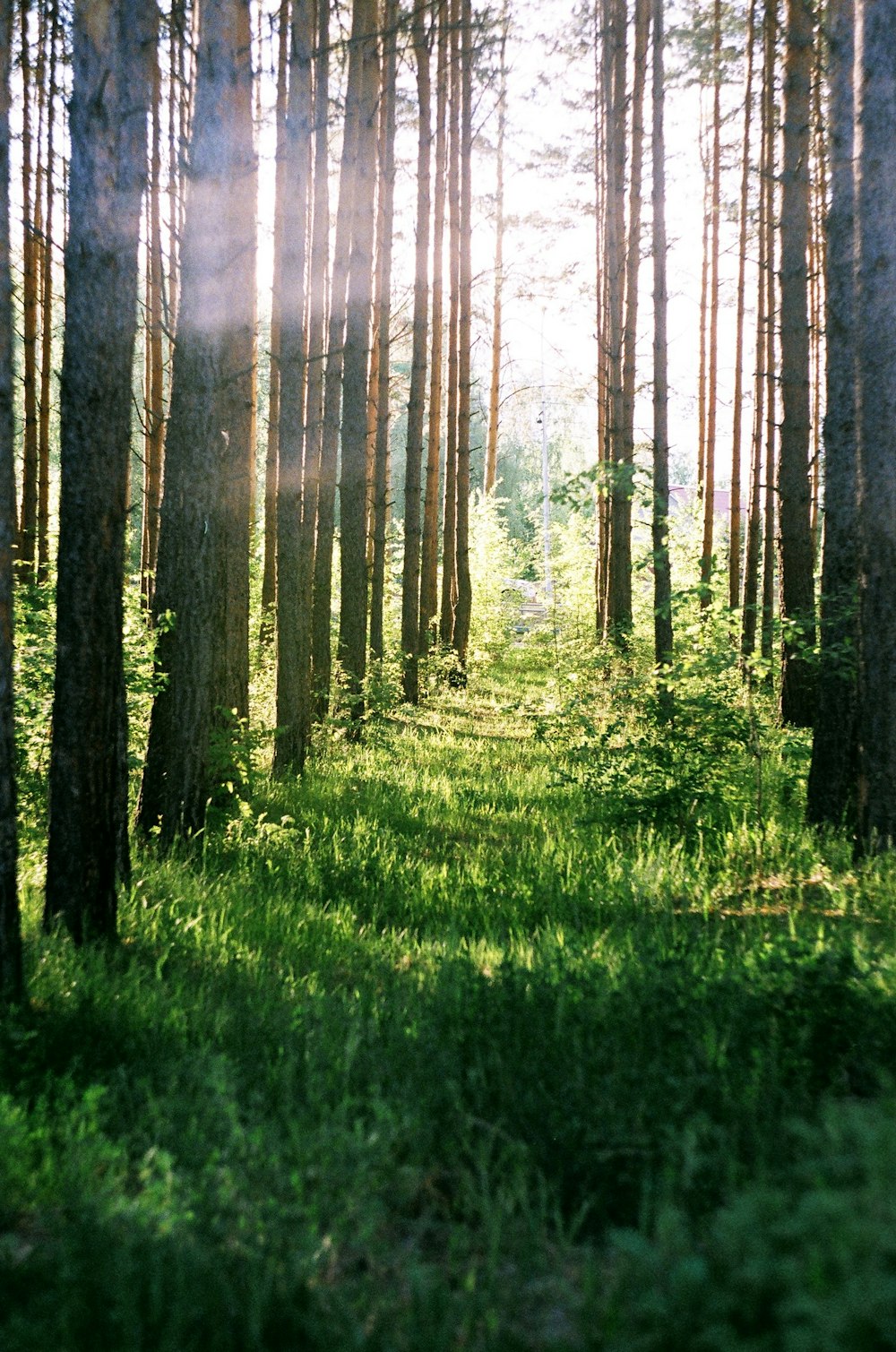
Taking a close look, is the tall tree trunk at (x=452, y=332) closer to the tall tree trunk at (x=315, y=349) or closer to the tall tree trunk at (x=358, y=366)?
the tall tree trunk at (x=358, y=366)

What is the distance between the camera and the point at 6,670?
4.00 metres

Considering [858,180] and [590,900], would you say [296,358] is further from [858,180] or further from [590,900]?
[590,900]

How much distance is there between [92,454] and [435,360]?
54.0 ft

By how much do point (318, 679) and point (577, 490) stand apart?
22.2 ft

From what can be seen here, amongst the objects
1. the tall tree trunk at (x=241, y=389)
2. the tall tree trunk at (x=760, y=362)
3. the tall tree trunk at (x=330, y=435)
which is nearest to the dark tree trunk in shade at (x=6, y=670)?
the tall tree trunk at (x=241, y=389)

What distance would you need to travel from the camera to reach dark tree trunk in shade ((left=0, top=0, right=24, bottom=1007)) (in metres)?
3.97

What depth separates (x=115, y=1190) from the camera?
2.66 meters

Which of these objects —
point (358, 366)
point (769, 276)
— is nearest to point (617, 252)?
point (769, 276)

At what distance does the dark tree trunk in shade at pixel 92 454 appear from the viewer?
4707 millimetres

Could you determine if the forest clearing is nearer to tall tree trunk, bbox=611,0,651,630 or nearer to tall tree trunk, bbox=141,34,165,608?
tall tree trunk, bbox=611,0,651,630

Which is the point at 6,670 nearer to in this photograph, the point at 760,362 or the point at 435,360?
the point at 435,360

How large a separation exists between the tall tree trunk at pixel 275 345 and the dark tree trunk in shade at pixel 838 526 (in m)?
5.37

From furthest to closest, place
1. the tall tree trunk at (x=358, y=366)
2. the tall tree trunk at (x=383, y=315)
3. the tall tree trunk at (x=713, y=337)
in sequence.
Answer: the tall tree trunk at (x=713, y=337) < the tall tree trunk at (x=383, y=315) < the tall tree trunk at (x=358, y=366)

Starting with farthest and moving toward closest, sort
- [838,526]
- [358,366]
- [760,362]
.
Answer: [760,362], [358,366], [838,526]
